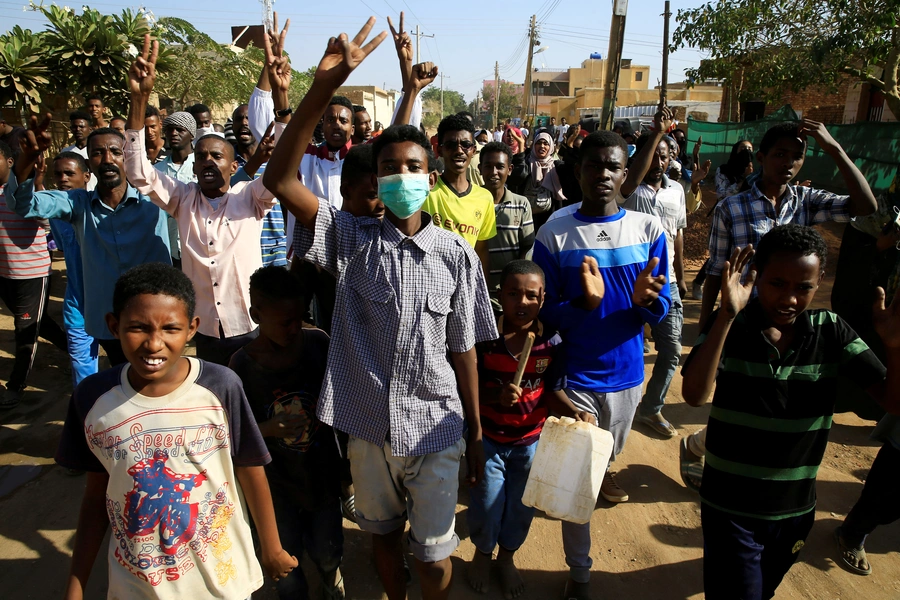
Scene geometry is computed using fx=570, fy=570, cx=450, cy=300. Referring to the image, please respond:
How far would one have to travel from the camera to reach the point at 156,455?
173 cm

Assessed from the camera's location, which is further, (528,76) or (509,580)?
(528,76)

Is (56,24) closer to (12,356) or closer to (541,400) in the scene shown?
(12,356)

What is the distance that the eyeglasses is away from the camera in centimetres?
367

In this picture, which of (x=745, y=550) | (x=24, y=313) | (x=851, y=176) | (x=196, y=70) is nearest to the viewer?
(x=745, y=550)

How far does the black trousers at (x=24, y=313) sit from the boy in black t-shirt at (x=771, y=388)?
4868 mm

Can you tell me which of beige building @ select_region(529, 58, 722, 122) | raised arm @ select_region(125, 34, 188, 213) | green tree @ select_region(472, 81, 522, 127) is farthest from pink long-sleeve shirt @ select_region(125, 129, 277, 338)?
green tree @ select_region(472, 81, 522, 127)

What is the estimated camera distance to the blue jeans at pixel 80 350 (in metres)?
3.87

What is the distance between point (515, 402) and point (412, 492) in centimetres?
61

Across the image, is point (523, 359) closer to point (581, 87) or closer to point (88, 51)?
point (88, 51)

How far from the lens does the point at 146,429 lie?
1.72m

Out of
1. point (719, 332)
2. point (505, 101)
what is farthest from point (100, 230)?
point (505, 101)

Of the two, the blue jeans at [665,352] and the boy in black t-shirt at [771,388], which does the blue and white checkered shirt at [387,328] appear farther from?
the blue jeans at [665,352]

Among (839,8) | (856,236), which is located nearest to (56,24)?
(856,236)

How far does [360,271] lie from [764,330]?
1467mm
